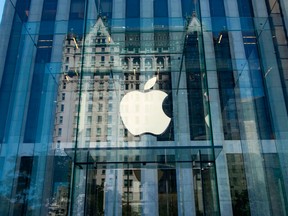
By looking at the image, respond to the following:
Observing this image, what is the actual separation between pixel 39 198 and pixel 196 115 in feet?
16.2

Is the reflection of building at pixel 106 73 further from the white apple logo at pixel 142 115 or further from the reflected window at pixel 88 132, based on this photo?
the white apple logo at pixel 142 115

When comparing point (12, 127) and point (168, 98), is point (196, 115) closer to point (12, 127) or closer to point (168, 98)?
point (168, 98)

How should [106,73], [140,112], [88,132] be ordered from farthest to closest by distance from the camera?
[106,73], [140,112], [88,132]

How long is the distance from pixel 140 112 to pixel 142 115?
10cm

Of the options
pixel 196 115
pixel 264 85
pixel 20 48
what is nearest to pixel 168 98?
pixel 196 115

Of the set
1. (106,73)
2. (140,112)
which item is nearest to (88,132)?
(140,112)

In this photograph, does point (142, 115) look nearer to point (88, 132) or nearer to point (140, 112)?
point (140, 112)

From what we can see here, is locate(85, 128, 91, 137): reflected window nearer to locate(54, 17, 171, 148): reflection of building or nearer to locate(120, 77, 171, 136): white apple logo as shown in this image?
locate(54, 17, 171, 148): reflection of building

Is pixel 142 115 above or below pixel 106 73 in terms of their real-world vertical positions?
below

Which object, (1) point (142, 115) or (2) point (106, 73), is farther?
(2) point (106, 73)

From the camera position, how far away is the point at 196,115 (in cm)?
671

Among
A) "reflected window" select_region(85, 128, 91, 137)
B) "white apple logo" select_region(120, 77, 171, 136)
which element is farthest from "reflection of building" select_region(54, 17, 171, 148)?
"white apple logo" select_region(120, 77, 171, 136)

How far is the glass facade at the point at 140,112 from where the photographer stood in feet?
22.3

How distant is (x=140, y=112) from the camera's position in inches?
287
